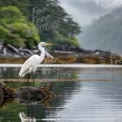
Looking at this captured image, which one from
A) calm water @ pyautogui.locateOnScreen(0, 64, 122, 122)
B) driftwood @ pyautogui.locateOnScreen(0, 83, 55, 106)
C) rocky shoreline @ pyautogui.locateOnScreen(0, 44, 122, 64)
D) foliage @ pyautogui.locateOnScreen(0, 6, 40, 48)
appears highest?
foliage @ pyautogui.locateOnScreen(0, 6, 40, 48)

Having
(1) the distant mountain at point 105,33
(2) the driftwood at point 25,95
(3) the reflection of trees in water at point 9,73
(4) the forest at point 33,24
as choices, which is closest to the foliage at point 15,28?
(4) the forest at point 33,24

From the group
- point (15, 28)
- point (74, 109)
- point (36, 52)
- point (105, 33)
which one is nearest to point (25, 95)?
point (74, 109)

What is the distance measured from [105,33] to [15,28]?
2395 inches

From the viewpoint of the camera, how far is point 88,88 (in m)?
23.0

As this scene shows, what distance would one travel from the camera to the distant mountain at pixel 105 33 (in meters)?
110

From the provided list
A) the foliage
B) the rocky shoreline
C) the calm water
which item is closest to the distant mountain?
the foliage

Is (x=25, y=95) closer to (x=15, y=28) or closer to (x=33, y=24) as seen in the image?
(x=15, y=28)

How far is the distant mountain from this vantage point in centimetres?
11012

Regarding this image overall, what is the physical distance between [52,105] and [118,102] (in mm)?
1935

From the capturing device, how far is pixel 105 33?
137875 mm

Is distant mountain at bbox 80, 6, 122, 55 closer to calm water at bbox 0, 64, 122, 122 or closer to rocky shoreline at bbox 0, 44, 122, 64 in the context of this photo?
rocky shoreline at bbox 0, 44, 122, 64

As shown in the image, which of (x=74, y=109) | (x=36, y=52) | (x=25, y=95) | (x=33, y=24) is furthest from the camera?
(x=33, y=24)

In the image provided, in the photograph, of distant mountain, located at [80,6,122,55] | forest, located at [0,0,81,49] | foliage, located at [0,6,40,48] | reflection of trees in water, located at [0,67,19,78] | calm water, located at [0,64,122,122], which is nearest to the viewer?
calm water, located at [0,64,122,122]

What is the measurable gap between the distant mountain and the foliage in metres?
18.5
